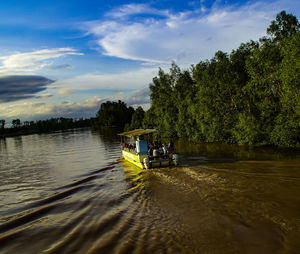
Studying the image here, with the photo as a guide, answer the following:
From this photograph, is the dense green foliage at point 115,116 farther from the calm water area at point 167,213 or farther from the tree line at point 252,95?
the calm water area at point 167,213

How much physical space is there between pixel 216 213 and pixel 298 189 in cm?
472

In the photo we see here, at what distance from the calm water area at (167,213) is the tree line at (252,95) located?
7226 millimetres

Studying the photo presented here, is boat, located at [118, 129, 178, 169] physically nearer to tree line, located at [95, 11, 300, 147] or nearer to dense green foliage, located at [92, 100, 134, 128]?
tree line, located at [95, 11, 300, 147]

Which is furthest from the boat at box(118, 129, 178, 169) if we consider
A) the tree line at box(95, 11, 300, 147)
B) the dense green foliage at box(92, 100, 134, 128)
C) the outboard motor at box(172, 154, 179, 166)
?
the dense green foliage at box(92, 100, 134, 128)

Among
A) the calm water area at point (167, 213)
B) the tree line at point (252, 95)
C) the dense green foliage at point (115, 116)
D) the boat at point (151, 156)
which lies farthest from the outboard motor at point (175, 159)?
the dense green foliage at point (115, 116)

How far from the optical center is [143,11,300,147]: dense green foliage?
21.5 m

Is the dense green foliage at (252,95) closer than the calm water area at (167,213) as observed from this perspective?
No

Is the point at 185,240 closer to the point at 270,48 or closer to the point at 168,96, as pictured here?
the point at 270,48

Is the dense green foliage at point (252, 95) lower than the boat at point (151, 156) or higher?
higher

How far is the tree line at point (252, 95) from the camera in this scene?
2153 centimetres

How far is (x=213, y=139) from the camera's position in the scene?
33.5 m

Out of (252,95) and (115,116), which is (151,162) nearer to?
(252,95)

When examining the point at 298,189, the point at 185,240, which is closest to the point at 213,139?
the point at 298,189

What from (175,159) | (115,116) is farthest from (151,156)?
(115,116)
